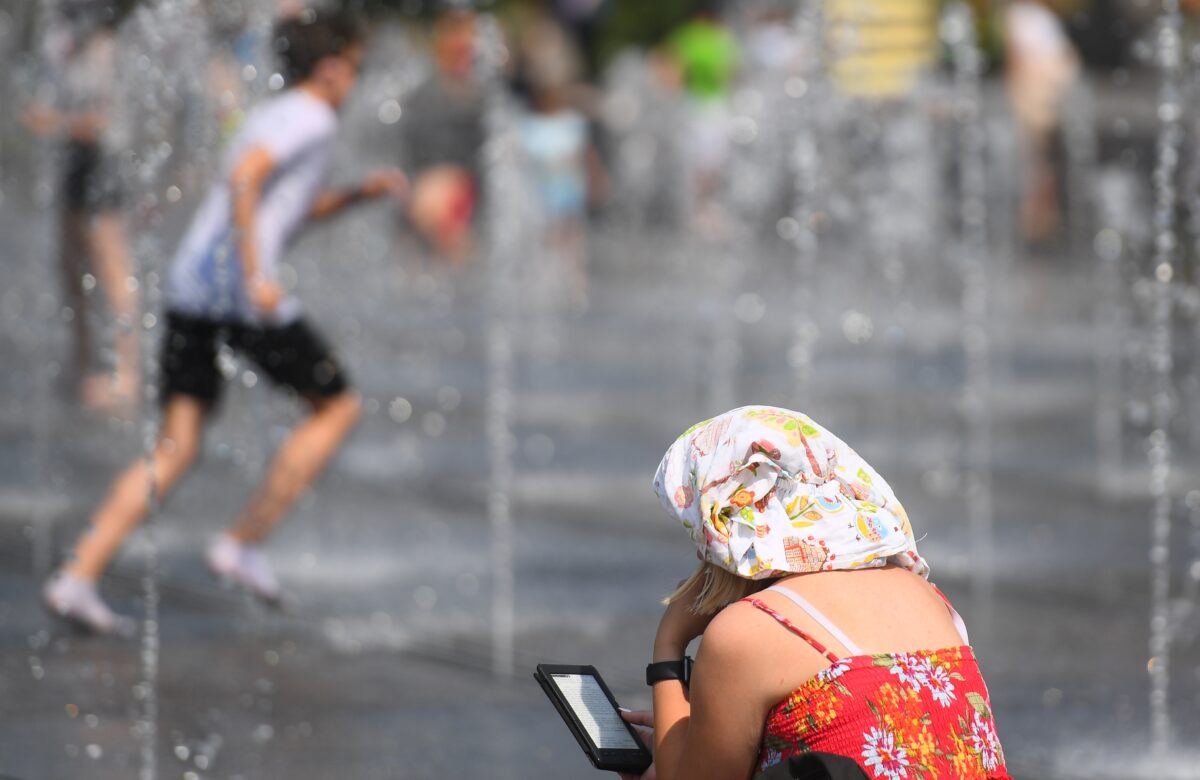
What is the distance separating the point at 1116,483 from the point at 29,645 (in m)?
5.14

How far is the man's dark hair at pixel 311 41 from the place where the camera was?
5949mm

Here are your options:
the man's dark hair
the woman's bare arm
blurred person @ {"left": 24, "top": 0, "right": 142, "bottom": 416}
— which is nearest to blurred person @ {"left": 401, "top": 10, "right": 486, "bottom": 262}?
blurred person @ {"left": 24, "top": 0, "right": 142, "bottom": 416}

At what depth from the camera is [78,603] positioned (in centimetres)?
549

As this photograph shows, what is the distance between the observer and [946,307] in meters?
16.6

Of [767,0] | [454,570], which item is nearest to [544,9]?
[767,0]

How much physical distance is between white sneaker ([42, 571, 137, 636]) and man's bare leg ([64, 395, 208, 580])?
30 mm

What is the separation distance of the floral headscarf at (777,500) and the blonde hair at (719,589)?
0.10ft

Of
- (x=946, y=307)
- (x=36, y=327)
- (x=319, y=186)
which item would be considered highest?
(x=319, y=186)

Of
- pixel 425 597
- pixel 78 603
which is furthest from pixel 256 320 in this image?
pixel 425 597

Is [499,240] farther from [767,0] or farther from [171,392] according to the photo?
[171,392]

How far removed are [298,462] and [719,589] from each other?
10.9ft

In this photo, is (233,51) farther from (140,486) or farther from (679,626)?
(679,626)

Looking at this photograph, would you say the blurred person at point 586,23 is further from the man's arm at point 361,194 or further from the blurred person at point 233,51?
the man's arm at point 361,194

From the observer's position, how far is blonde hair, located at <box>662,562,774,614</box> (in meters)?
2.78
